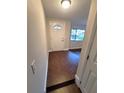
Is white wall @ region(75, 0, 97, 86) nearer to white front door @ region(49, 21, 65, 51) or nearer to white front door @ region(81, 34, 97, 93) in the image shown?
white front door @ region(81, 34, 97, 93)

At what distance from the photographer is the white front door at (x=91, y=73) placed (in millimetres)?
2466

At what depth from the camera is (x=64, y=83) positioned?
3.59 m

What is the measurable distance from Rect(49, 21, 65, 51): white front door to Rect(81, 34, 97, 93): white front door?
522 centimetres

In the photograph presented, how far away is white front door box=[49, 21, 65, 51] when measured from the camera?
800cm

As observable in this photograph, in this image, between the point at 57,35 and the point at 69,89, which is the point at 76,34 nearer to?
the point at 57,35

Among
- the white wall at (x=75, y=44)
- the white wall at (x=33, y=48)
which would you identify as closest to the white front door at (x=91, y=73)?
the white wall at (x=33, y=48)

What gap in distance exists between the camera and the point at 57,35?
8.30 metres

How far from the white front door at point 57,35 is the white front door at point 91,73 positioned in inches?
205

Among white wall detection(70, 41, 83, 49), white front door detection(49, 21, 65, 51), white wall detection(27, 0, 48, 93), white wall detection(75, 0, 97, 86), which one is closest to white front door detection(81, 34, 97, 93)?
white wall detection(75, 0, 97, 86)
